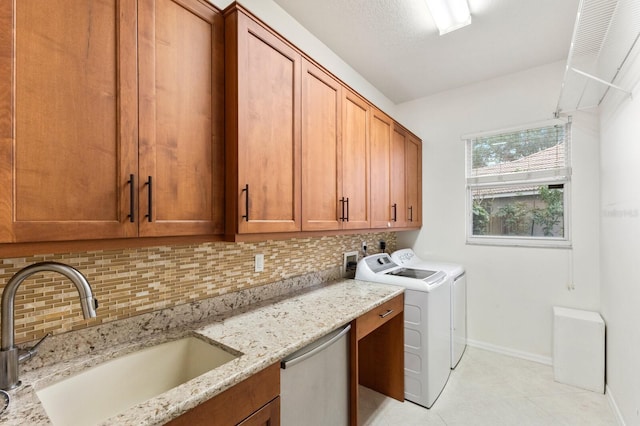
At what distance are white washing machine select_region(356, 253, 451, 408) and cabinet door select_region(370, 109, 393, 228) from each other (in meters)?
0.52

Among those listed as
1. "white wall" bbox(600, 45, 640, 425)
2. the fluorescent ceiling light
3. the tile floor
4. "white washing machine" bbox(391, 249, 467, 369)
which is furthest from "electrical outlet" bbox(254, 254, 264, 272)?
"white wall" bbox(600, 45, 640, 425)

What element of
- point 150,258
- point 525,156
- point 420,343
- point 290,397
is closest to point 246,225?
point 150,258

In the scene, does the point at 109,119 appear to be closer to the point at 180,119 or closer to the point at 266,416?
the point at 180,119

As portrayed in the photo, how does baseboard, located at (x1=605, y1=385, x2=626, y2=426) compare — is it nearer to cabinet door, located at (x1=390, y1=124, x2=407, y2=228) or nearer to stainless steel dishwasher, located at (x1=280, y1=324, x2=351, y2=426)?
stainless steel dishwasher, located at (x1=280, y1=324, x2=351, y2=426)

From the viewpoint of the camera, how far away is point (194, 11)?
1.23 m

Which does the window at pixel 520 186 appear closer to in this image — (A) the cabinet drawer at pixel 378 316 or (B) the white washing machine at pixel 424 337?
Result: (B) the white washing machine at pixel 424 337

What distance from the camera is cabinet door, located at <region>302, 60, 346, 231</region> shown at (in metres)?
1.70

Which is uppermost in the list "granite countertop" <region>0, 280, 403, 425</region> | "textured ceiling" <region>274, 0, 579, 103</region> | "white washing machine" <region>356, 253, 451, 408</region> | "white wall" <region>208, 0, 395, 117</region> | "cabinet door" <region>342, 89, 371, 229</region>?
"textured ceiling" <region>274, 0, 579, 103</region>

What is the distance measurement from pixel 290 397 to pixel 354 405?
60cm

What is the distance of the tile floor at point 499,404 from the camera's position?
1967 mm

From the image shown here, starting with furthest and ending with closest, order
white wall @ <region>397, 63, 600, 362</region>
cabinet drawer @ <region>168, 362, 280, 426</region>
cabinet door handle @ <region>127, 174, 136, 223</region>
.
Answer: white wall @ <region>397, 63, 600, 362</region>
cabinet door handle @ <region>127, 174, 136, 223</region>
cabinet drawer @ <region>168, 362, 280, 426</region>

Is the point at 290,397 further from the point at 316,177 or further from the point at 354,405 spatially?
the point at 316,177

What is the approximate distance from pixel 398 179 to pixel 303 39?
1467 millimetres

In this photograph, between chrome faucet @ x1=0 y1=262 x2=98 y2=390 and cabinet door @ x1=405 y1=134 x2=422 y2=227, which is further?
cabinet door @ x1=405 y1=134 x2=422 y2=227
